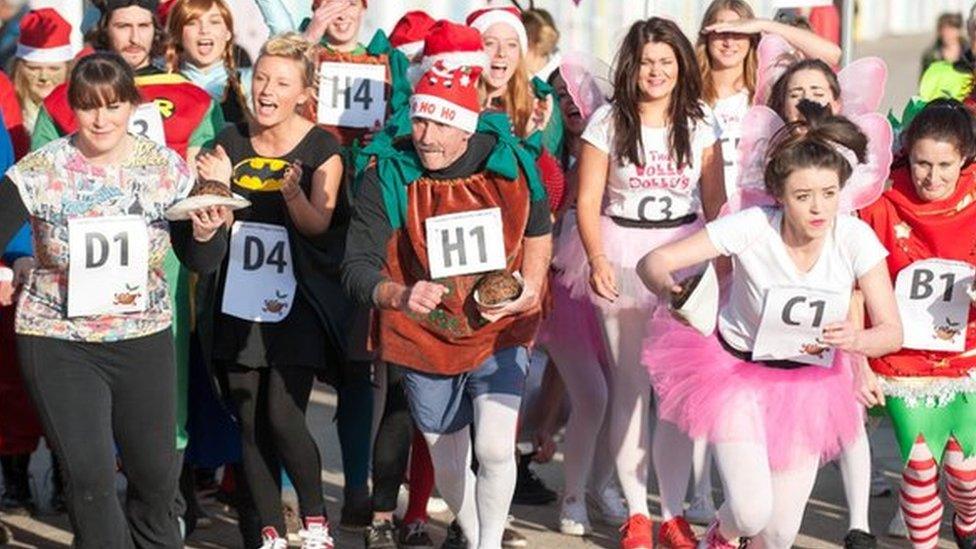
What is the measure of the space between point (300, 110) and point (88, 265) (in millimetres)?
1699

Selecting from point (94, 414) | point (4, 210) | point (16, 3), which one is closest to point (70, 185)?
point (4, 210)

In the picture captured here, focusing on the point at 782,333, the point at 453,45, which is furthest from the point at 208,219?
the point at 782,333

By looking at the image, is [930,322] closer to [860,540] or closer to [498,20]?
[860,540]

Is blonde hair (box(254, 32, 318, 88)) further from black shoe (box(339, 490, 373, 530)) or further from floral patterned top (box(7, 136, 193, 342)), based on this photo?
black shoe (box(339, 490, 373, 530))

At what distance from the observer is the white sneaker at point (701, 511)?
8.27 metres

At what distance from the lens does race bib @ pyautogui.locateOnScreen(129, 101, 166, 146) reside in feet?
24.5

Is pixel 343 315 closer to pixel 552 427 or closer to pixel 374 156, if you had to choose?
pixel 374 156

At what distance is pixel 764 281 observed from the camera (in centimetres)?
691

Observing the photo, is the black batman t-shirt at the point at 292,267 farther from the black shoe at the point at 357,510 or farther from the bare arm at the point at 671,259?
the bare arm at the point at 671,259

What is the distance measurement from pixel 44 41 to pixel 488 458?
9.11 feet

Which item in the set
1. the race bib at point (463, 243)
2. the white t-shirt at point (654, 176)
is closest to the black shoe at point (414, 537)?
the race bib at point (463, 243)

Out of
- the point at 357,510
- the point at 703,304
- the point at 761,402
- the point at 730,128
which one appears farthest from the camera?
the point at 730,128

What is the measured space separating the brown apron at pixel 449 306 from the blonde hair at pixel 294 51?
0.67 metres

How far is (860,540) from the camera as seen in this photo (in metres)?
7.55
